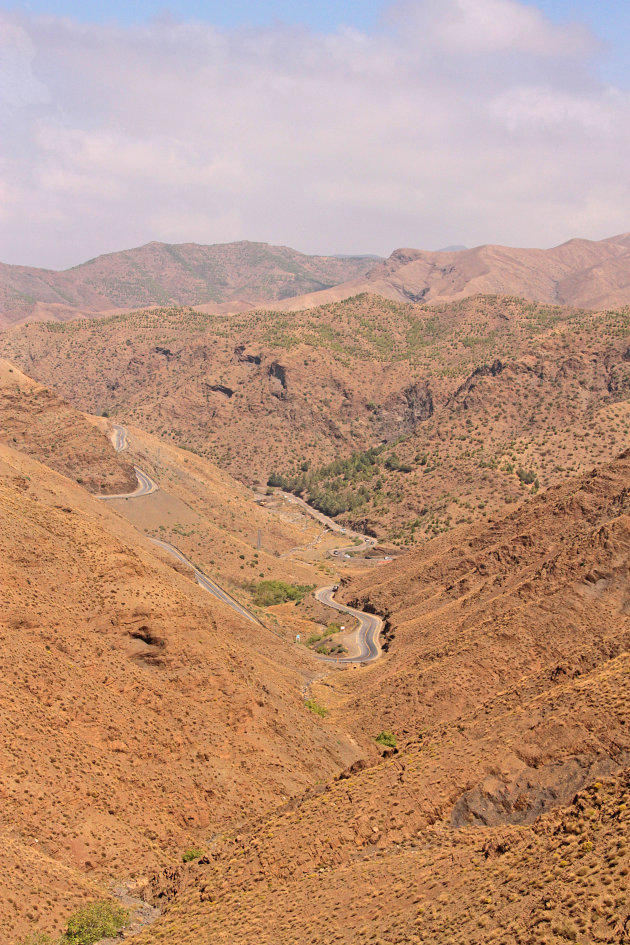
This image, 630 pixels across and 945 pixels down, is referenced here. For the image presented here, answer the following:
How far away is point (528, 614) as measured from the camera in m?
43.2

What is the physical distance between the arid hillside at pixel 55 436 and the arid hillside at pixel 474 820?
1781 inches

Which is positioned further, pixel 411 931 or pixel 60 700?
pixel 60 700

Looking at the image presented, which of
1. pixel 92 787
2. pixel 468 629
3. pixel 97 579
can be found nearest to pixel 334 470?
pixel 468 629

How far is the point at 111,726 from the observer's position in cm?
2953

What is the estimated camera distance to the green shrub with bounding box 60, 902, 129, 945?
21.5 metres

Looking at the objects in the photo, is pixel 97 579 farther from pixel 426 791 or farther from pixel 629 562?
pixel 629 562

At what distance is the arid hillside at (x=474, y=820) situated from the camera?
17438 mm

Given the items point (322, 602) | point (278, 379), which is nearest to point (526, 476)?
point (322, 602)

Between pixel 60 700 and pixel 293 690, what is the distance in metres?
15.4

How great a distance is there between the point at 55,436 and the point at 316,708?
47.5 meters

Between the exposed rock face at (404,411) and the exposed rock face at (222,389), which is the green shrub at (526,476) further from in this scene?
the exposed rock face at (222,389)

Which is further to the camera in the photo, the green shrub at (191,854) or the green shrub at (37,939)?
the green shrub at (191,854)

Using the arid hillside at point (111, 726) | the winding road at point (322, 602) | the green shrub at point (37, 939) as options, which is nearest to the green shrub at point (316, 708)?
the arid hillside at point (111, 726)

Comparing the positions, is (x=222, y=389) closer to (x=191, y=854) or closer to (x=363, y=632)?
(x=363, y=632)
